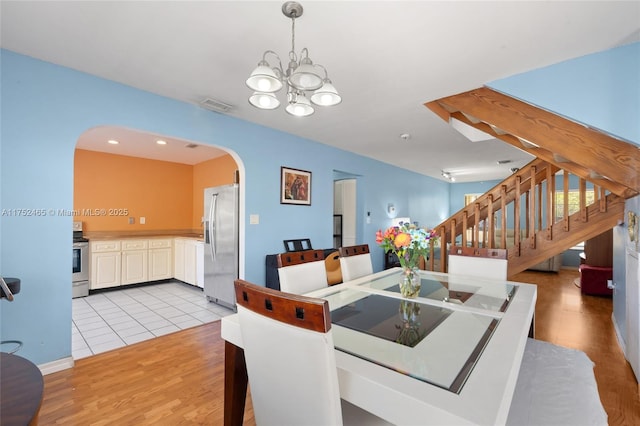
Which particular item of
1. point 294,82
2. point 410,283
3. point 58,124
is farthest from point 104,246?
point 410,283

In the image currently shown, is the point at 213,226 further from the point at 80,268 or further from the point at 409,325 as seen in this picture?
the point at 409,325

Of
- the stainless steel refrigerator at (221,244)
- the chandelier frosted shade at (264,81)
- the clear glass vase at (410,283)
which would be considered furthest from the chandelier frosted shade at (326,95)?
the stainless steel refrigerator at (221,244)

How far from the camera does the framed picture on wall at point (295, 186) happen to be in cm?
396

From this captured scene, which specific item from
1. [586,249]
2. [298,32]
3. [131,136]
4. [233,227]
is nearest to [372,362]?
[298,32]

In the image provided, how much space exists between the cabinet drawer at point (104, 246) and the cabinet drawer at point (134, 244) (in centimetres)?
10

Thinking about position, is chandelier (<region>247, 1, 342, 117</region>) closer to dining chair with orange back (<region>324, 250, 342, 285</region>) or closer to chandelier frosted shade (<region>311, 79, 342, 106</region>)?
chandelier frosted shade (<region>311, 79, 342, 106</region>)

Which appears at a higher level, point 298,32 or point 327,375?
point 298,32

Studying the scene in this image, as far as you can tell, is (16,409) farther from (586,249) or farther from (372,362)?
(586,249)

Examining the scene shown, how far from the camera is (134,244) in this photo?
4.81 meters

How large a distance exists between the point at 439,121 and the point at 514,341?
2986mm

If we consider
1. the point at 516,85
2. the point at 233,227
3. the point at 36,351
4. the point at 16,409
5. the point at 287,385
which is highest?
the point at 516,85

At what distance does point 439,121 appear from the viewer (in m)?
3.52

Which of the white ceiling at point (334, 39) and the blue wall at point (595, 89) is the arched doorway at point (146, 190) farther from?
the blue wall at point (595, 89)

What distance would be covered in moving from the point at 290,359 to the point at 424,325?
73cm
